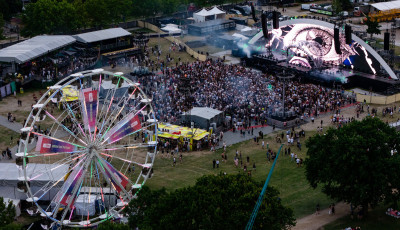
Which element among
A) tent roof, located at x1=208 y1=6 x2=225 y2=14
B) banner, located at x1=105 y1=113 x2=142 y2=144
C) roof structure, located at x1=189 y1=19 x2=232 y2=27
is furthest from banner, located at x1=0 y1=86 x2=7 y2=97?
tent roof, located at x1=208 y1=6 x2=225 y2=14

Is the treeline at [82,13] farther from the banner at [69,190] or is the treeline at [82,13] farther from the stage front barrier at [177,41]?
the banner at [69,190]

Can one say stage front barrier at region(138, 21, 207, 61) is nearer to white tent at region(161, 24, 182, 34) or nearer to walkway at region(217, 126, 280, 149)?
white tent at region(161, 24, 182, 34)

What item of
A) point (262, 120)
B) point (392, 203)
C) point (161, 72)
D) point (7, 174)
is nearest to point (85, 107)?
point (7, 174)

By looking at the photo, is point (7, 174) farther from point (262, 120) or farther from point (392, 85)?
point (392, 85)

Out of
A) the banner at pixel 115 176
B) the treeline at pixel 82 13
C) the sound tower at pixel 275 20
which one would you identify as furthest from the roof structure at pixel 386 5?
the banner at pixel 115 176

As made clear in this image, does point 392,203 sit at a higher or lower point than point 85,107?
lower

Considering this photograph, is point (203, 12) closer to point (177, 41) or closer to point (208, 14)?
point (208, 14)
